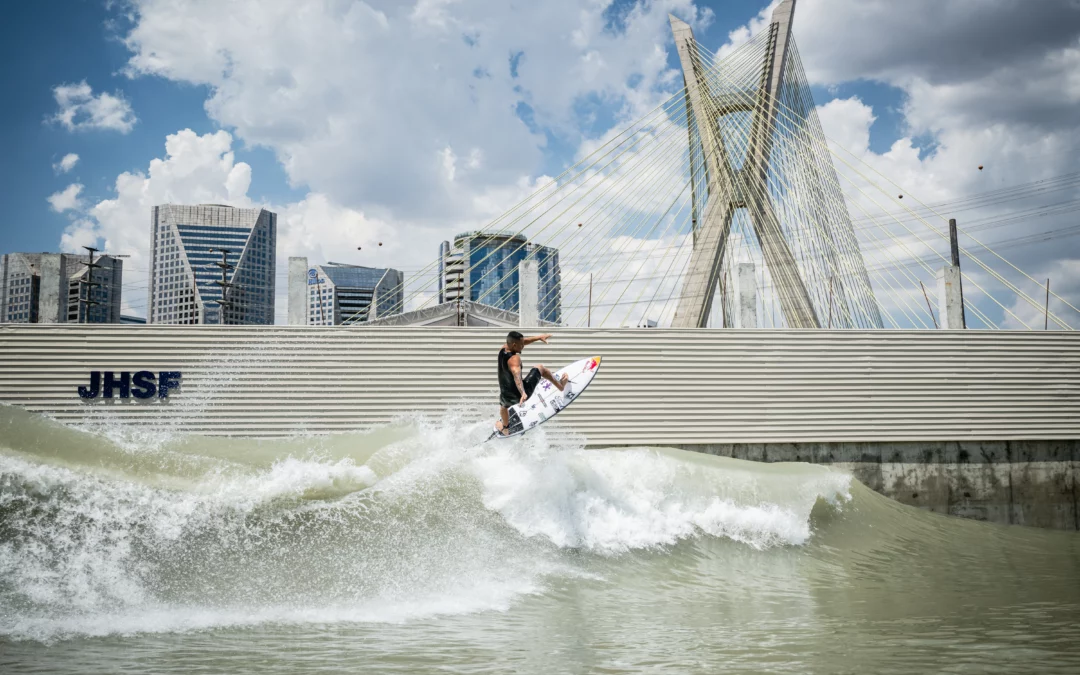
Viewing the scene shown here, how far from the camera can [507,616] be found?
533 cm

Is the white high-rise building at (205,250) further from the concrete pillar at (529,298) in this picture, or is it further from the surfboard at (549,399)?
the surfboard at (549,399)

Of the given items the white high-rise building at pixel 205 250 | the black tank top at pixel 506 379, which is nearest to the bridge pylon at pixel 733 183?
the black tank top at pixel 506 379

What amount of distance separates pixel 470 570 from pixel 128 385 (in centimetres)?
688

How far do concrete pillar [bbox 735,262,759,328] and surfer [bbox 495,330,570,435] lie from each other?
419cm

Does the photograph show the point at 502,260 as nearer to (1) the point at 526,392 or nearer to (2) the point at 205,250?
(1) the point at 526,392

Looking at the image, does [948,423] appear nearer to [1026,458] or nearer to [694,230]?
[1026,458]

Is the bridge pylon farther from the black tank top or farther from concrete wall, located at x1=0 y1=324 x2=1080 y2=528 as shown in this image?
the black tank top

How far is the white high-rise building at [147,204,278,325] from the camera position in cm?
13625

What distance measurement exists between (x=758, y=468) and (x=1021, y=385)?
5.50 m

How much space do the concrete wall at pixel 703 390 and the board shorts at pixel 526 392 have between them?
64.0 inches

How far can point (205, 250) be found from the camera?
466ft

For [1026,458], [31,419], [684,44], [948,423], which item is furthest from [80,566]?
[684,44]

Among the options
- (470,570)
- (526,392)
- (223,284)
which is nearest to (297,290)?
(526,392)

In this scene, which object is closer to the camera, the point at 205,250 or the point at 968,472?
the point at 968,472
